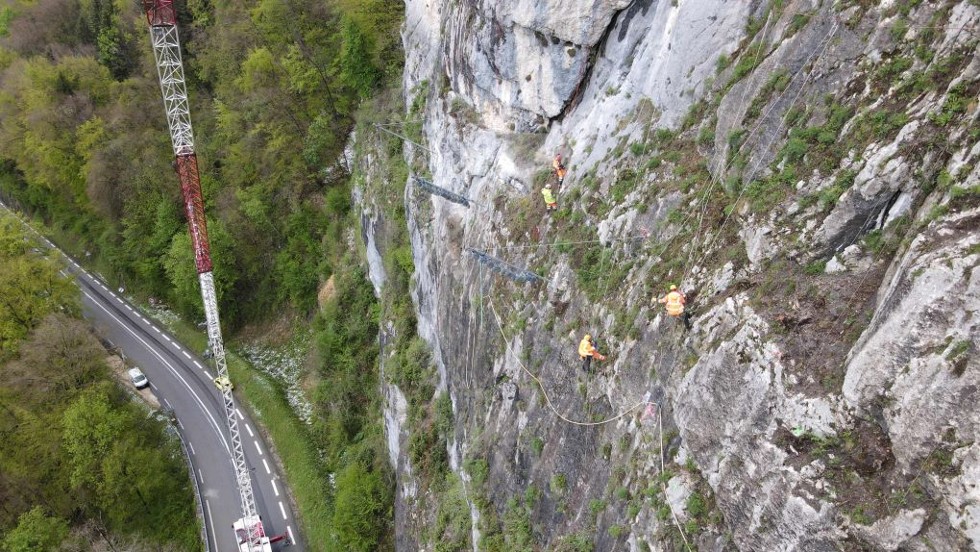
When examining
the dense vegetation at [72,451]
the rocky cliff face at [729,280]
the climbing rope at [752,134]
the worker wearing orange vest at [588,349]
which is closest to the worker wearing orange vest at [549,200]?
the rocky cliff face at [729,280]

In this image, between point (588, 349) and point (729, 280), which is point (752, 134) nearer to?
point (729, 280)

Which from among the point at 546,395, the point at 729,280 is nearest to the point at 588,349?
the point at 546,395

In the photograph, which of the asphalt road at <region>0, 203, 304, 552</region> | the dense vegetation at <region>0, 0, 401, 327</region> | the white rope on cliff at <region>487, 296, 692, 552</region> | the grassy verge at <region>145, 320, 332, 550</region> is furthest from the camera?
the dense vegetation at <region>0, 0, 401, 327</region>

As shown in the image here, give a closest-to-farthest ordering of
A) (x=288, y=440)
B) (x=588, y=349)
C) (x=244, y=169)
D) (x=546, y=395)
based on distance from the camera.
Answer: (x=588, y=349), (x=546, y=395), (x=288, y=440), (x=244, y=169)

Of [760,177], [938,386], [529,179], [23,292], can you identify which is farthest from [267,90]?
[938,386]

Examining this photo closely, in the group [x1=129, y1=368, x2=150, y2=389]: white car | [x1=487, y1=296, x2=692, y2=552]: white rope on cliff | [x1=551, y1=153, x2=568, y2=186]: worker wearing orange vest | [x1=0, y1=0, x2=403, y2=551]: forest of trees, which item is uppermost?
[x1=0, y1=0, x2=403, y2=551]: forest of trees

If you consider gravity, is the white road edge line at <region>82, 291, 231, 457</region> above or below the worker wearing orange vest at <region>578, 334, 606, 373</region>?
above

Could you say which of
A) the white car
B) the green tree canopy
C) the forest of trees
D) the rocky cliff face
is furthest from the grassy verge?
the rocky cliff face

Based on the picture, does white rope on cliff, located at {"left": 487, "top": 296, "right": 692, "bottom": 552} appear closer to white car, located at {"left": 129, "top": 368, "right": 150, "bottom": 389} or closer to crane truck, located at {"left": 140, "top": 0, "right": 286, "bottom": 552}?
crane truck, located at {"left": 140, "top": 0, "right": 286, "bottom": 552}
